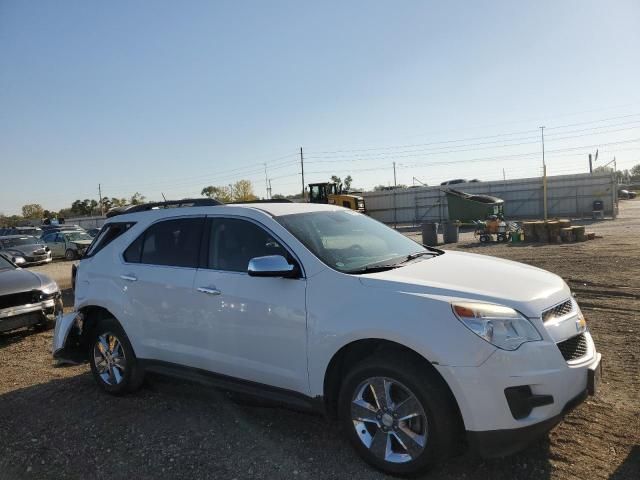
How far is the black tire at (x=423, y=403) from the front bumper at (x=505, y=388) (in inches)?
3.7

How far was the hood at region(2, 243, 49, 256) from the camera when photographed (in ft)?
74.7

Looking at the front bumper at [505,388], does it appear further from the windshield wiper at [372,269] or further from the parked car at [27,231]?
the parked car at [27,231]

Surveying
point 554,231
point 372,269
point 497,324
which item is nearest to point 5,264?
point 372,269

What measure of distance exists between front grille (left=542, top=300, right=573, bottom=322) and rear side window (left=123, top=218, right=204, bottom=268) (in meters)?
2.71

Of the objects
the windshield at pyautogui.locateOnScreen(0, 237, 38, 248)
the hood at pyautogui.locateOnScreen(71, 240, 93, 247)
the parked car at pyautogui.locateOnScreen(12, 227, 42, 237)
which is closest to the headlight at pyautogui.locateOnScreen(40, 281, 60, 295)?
the hood at pyautogui.locateOnScreen(71, 240, 93, 247)

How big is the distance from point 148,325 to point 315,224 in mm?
1785

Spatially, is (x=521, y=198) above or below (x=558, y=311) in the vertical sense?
above

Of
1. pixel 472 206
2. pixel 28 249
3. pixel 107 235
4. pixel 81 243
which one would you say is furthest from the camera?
pixel 472 206

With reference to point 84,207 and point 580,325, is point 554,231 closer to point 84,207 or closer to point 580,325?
point 580,325

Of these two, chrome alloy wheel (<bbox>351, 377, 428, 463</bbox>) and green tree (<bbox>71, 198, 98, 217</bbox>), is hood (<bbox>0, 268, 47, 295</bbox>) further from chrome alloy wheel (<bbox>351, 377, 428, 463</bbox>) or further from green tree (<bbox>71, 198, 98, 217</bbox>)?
green tree (<bbox>71, 198, 98, 217</bbox>)

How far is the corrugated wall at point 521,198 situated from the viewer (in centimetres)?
3450

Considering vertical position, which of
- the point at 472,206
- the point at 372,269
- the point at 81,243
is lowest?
the point at 81,243

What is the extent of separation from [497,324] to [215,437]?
236 cm

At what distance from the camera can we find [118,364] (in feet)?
16.4
